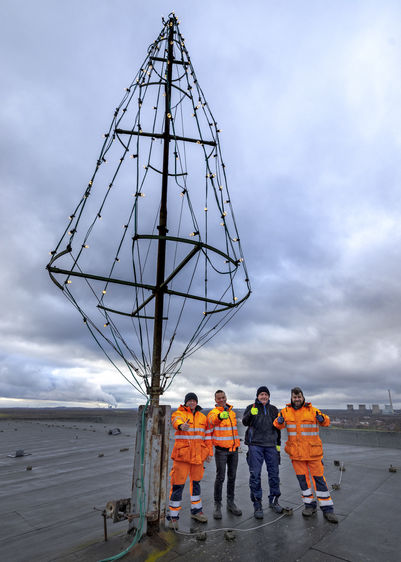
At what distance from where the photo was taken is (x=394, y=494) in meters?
6.13

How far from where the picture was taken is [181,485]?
5.00 m

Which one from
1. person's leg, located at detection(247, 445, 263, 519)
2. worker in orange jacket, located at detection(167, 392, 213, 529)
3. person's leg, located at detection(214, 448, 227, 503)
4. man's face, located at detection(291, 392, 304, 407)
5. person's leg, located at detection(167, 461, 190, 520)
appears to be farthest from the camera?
man's face, located at detection(291, 392, 304, 407)

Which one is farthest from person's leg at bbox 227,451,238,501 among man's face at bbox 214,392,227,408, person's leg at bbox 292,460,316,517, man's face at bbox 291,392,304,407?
man's face at bbox 291,392,304,407

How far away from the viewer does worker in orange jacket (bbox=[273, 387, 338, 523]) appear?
5027mm

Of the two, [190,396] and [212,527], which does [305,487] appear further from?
[190,396]

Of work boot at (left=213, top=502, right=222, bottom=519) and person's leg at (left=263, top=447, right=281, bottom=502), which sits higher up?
person's leg at (left=263, top=447, right=281, bottom=502)

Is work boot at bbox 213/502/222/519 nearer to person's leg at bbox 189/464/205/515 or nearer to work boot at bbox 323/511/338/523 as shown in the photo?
person's leg at bbox 189/464/205/515

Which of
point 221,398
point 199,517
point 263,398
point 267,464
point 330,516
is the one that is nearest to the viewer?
point 330,516

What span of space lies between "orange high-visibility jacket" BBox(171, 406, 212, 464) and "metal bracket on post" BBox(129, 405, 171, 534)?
0.43m

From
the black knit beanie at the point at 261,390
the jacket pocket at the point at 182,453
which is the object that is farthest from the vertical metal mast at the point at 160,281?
the black knit beanie at the point at 261,390

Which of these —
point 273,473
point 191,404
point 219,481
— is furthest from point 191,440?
point 273,473

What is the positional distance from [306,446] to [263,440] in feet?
2.32

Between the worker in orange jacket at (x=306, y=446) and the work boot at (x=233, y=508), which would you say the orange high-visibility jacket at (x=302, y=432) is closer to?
the worker in orange jacket at (x=306, y=446)

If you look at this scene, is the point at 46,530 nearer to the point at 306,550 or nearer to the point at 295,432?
the point at 306,550
